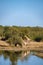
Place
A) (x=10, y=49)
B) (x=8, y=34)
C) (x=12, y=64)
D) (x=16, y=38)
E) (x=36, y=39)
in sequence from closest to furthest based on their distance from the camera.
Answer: (x=12, y=64)
(x=10, y=49)
(x=16, y=38)
(x=8, y=34)
(x=36, y=39)

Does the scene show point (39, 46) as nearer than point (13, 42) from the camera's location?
No

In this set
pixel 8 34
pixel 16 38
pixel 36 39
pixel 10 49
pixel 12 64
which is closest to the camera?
pixel 12 64

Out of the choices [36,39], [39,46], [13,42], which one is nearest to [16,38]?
[13,42]

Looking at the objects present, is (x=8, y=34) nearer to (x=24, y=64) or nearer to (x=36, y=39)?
(x=36, y=39)

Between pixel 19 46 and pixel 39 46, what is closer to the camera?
pixel 19 46

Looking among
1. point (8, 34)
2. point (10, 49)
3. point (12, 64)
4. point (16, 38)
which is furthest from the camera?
point (8, 34)

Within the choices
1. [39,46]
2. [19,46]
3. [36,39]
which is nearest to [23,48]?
[19,46]

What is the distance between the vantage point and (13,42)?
50219 millimetres

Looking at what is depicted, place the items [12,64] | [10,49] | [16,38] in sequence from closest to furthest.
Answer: [12,64]
[10,49]
[16,38]

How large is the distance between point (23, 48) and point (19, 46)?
4.13 ft

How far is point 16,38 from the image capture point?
50375 millimetres

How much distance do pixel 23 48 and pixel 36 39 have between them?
1665 cm

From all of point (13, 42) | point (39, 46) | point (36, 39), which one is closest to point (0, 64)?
point (13, 42)

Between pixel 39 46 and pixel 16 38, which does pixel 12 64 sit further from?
pixel 39 46
